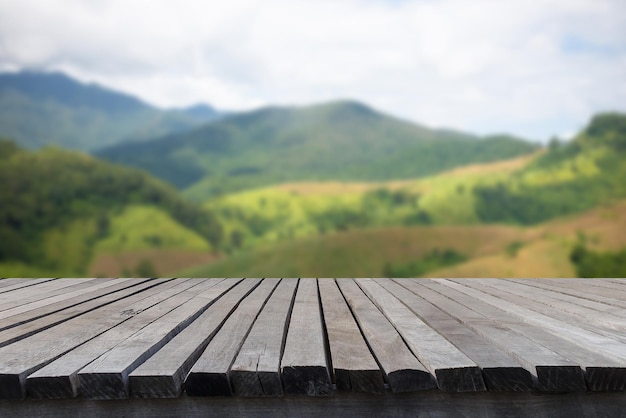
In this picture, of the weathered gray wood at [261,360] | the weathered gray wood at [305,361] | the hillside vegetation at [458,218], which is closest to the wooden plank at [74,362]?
the weathered gray wood at [261,360]

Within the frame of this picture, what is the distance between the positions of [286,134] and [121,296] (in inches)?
263

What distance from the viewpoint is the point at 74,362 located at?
136cm

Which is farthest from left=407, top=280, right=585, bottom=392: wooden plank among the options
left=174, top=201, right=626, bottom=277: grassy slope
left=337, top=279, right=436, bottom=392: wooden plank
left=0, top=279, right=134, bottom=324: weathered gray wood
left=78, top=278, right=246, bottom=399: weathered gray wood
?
left=174, top=201, right=626, bottom=277: grassy slope

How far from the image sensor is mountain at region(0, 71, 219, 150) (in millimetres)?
8281

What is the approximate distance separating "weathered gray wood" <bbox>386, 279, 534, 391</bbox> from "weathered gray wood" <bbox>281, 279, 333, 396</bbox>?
0.34 meters

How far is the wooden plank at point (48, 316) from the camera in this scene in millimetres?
1740

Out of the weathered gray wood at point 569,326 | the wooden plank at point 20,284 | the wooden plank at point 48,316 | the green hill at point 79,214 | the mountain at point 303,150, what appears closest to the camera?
the weathered gray wood at point 569,326

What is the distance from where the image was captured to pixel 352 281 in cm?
323

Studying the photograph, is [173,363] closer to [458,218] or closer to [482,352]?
[482,352]

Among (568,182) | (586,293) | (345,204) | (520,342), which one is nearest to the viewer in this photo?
(520,342)

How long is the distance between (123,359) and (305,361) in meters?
0.43

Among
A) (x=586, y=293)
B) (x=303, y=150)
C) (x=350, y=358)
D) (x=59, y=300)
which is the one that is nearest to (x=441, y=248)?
(x=303, y=150)

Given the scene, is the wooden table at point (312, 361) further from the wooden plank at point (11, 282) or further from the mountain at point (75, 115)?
Answer: the mountain at point (75, 115)

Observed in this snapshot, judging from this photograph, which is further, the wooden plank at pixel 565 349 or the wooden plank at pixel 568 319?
the wooden plank at pixel 568 319
